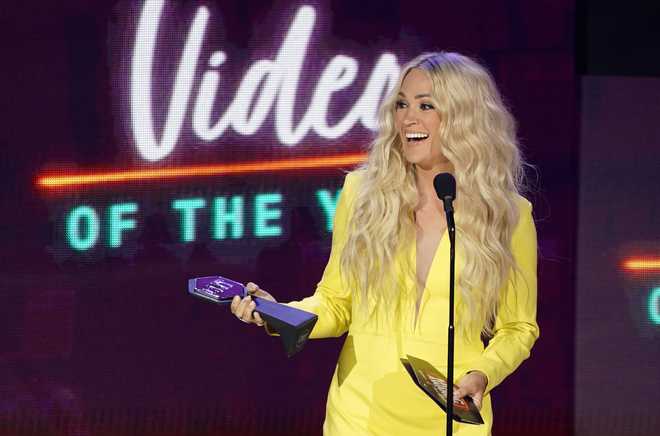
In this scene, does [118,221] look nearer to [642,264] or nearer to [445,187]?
[642,264]

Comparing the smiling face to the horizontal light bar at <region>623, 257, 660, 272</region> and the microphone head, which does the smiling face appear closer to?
the microphone head

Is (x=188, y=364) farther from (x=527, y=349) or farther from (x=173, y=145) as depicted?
(x=527, y=349)

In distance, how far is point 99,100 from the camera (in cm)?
459

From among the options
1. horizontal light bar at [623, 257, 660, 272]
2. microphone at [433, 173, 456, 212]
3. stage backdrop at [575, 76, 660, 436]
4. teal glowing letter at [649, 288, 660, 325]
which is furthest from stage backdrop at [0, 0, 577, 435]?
microphone at [433, 173, 456, 212]

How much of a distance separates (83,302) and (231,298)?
2.34 meters

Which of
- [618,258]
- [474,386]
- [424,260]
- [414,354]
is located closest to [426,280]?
[424,260]

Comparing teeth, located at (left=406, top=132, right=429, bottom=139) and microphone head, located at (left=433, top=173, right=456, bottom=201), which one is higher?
teeth, located at (left=406, top=132, right=429, bottom=139)

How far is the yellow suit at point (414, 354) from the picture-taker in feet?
8.09

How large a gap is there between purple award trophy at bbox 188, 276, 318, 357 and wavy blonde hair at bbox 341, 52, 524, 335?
0.73ft

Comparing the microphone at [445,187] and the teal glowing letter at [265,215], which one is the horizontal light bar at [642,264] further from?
the microphone at [445,187]

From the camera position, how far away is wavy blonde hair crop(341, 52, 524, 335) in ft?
8.32

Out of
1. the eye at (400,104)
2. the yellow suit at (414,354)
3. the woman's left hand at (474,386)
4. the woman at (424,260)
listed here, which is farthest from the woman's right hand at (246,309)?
the eye at (400,104)

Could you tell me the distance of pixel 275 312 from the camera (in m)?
2.40

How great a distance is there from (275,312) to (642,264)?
3199mm
